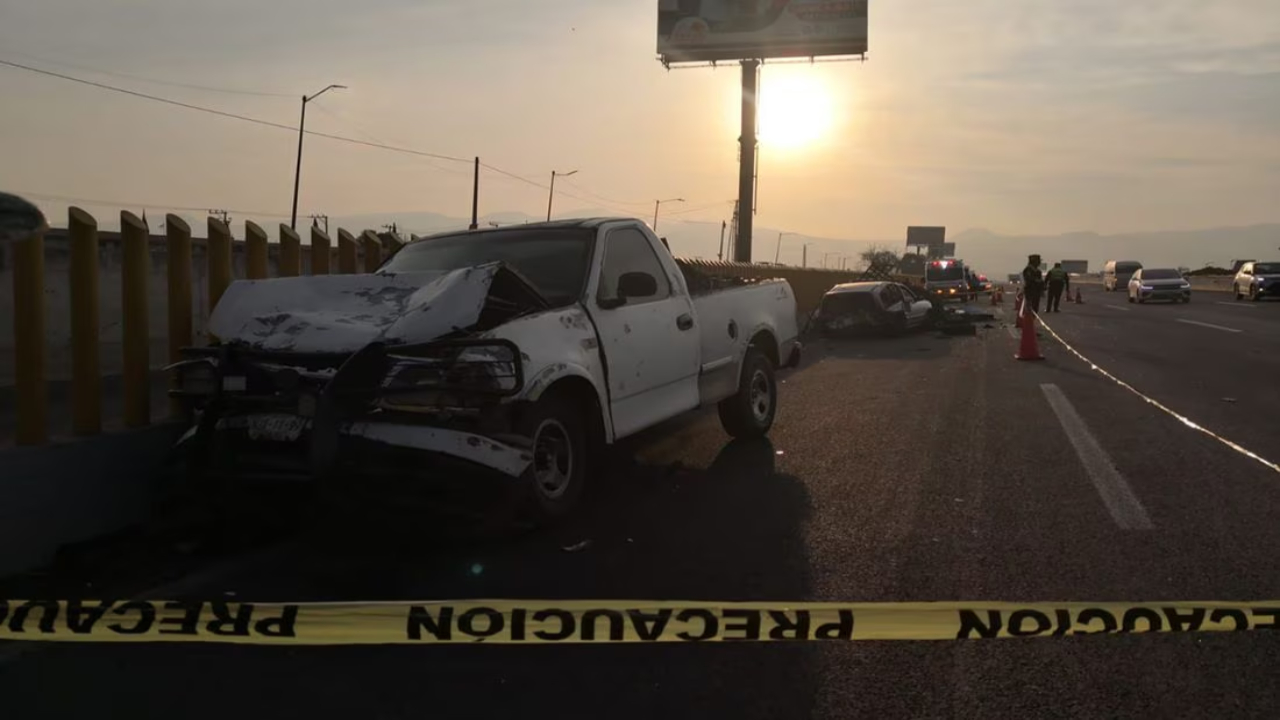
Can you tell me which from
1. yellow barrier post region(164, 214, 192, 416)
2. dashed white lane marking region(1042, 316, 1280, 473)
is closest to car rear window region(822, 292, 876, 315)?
dashed white lane marking region(1042, 316, 1280, 473)

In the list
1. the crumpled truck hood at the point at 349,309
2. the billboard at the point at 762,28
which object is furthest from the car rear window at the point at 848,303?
the billboard at the point at 762,28

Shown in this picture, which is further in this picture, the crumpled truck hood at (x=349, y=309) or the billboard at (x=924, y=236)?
the billboard at (x=924, y=236)

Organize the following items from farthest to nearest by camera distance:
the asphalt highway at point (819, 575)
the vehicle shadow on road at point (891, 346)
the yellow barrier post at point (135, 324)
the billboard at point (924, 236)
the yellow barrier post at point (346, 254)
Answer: the billboard at point (924, 236)
the vehicle shadow on road at point (891, 346)
the yellow barrier post at point (346, 254)
the yellow barrier post at point (135, 324)
the asphalt highway at point (819, 575)

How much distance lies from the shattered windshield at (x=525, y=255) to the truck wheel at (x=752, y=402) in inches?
86.3

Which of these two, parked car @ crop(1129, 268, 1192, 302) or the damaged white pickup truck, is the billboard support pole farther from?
the damaged white pickup truck

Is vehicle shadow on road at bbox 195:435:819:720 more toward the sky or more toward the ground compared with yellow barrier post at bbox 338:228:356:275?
more toward the ground

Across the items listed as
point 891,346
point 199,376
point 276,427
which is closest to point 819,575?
point 276,427

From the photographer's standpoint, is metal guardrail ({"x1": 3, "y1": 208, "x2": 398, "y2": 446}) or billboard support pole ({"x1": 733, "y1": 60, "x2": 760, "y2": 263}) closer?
metal guardrail ({"x1": 3, "y1": 208, "x2": 398, "y2": 446})

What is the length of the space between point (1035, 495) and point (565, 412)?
305 centimetres

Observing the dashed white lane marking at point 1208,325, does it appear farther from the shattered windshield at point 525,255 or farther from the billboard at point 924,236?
the billboard at point 924,236

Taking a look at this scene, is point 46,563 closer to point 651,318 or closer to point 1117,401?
point 651,318

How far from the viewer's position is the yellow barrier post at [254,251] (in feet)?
19.6

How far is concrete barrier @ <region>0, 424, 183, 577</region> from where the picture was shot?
174 inches

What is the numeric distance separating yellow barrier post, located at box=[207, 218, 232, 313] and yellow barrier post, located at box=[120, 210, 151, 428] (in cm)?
→ 47
